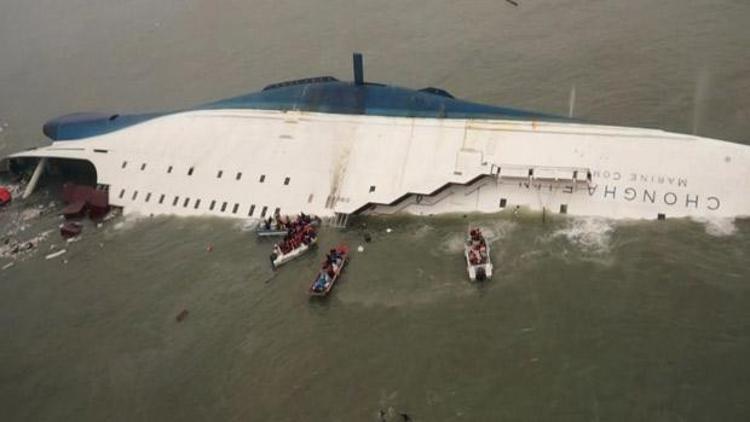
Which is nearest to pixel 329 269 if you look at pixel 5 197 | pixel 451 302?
pixel 451 302

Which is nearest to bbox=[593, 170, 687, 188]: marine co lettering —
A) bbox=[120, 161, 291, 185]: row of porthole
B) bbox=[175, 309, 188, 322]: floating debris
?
bbox=[120, 161, 291, 185]: row of porthole

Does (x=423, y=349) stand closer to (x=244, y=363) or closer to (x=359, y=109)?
(x=244, y=363)

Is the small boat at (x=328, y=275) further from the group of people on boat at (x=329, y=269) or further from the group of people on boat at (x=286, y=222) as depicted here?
the group of people on boat at (x=286, y=222)

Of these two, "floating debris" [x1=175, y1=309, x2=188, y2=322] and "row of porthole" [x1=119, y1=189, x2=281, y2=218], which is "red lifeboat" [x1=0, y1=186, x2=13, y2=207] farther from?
"floating debris" [x1=175, y1=309, x2=188, y2=322]

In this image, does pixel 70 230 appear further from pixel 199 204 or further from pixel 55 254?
pixel 199 204

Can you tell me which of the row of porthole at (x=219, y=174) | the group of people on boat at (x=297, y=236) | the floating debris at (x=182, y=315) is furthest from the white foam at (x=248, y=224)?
the floating debris at (x=182, y=315)

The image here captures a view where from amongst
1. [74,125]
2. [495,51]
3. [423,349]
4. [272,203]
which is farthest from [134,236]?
[495,51]
